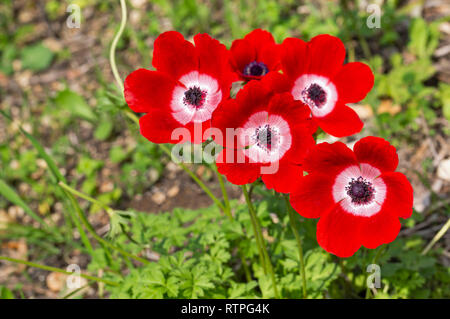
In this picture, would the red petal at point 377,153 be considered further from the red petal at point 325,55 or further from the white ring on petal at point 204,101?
the white ring on petal at point 204,101

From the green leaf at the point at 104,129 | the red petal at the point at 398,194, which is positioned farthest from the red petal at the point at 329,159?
the green leaf at the point at 104,129

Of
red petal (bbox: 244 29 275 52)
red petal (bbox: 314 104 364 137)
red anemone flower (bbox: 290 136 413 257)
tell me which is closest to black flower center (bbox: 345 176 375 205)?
red anemone flower (bbox: 290 136 413 257)

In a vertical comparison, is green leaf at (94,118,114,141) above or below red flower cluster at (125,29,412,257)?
above

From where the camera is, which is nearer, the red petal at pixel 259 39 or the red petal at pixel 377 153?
the red petal at pixel 377 153

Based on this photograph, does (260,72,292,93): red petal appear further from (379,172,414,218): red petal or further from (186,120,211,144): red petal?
(379,172,414,218): red petal

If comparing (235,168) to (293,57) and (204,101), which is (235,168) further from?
(293,57)
